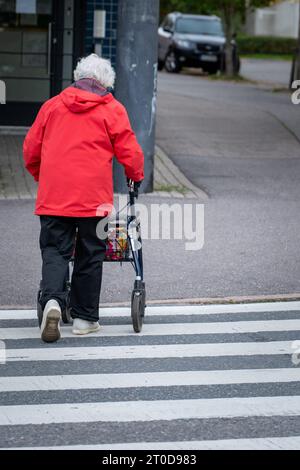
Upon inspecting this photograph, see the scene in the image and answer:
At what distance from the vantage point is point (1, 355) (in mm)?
8102

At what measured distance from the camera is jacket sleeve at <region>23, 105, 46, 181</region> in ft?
27.4

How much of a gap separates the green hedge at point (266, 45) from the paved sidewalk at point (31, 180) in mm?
40674

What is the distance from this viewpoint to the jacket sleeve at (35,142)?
8.36 meters

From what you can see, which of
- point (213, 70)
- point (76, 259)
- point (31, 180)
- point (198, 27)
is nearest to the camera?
point (76, 259)

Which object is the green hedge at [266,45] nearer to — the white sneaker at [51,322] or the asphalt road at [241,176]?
the asphalt road at [241,176]

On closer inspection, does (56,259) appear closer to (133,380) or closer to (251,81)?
(133,380)

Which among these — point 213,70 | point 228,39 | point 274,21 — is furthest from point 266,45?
point 228,39

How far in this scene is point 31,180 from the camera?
15344 millimetres

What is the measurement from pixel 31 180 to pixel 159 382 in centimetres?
813

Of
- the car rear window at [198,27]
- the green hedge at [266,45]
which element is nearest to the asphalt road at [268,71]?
the car rear window at [198,27]

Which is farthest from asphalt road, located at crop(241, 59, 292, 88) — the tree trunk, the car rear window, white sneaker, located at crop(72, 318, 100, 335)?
white sneaker, located at crop(72, 318, 100, 335)

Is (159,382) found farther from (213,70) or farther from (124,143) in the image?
(213,70)

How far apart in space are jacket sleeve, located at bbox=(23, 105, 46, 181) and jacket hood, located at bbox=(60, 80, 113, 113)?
0.61 ft

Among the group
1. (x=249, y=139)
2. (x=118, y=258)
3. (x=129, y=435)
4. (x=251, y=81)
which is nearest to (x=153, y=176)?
(x=249, y=139)
